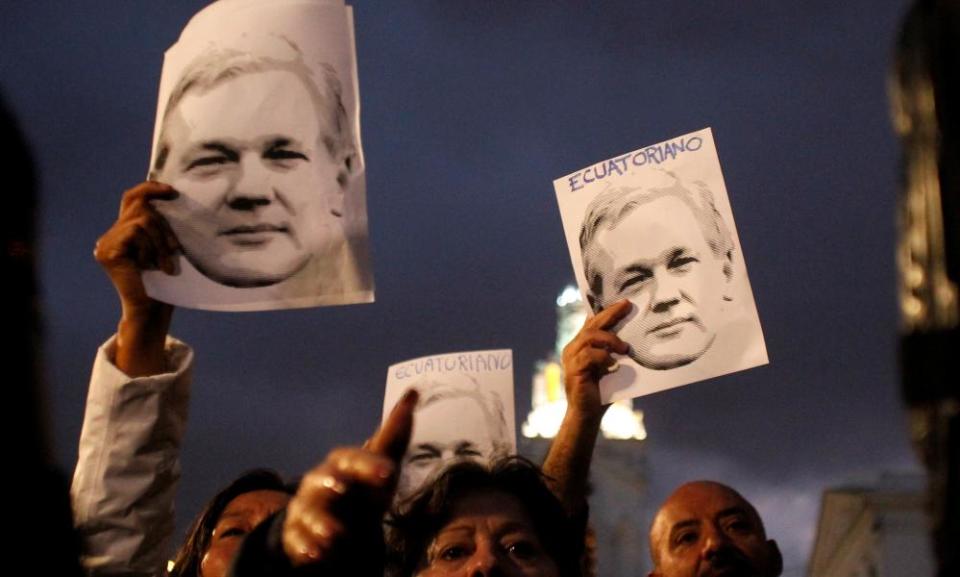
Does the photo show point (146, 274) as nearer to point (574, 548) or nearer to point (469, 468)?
point (469, 468)

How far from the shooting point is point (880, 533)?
35.8 meters

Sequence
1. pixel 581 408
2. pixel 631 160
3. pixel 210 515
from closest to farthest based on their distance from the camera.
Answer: pixel 210 515 → pixel 581 408 → pixel 631 160

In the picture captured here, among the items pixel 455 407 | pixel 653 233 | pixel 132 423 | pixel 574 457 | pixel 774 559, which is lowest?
pixel 774 559

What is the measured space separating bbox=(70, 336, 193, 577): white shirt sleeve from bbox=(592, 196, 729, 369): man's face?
1293 mm

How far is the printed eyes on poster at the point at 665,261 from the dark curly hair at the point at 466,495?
1.66ft

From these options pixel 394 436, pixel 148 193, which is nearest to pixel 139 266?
pixel 148 193

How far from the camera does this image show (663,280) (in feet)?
11.0

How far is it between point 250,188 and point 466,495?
905mm

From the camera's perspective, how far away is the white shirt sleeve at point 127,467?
2.54m

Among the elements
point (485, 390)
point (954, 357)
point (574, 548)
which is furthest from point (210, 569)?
point (954, 357)

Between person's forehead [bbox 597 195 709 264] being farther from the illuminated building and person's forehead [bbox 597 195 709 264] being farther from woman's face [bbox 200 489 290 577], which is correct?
the illuminated building

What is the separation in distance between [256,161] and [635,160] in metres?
1.21

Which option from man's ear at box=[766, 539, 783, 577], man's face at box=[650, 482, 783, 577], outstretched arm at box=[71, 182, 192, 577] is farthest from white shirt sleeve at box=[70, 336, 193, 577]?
man's ear at box=[766, 539, 783, 577]

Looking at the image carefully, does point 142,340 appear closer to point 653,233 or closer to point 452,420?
point 452,420
